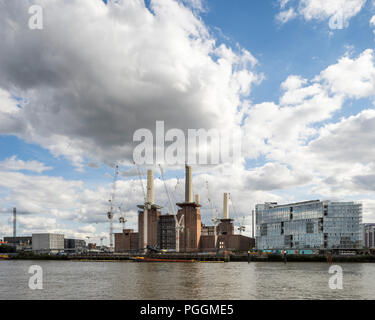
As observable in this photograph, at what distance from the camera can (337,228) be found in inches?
7264

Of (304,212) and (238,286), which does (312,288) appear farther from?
(304,212)

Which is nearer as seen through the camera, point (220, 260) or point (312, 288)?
point (312, 288)

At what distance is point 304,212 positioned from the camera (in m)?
199

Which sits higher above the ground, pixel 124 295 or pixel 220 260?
pixel 124 295

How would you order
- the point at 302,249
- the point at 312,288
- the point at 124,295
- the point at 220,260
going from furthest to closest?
the point at 302,249 → the point at 220,260 → the point at 312,288 → the point at 124,295

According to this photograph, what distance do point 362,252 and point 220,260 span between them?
7316 cm
